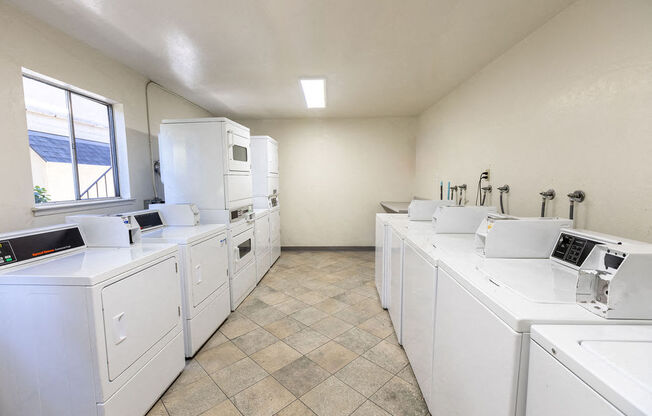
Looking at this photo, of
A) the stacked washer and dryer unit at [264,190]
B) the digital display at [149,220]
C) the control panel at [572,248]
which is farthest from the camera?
the stacked washer and dryer unit at [264,190]

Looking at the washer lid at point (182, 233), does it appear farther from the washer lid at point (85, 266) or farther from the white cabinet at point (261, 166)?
the white cabinet at point (261, 166)

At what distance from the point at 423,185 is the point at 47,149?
458 centimetres

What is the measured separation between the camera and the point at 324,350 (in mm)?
2139

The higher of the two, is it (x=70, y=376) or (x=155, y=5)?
(x=155, y=5)

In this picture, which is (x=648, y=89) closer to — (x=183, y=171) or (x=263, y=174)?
(x=183, y=171)

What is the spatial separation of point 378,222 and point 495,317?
7.03 feet

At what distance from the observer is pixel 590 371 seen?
0.57m

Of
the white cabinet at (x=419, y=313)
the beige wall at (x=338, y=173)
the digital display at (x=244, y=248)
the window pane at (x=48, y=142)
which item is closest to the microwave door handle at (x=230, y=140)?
the digital display at (x=244, y=248)

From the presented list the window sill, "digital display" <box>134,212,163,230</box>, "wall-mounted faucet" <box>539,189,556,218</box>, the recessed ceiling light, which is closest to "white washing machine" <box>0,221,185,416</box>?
the window sill

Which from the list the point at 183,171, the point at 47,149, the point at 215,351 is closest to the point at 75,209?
the point at 47,149

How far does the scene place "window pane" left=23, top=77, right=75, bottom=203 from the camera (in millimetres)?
Result: 1916

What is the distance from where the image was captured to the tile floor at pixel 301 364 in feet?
5.28

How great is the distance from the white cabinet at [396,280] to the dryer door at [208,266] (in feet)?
5.37

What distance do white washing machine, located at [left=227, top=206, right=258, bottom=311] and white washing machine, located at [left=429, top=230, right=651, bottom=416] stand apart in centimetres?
208
